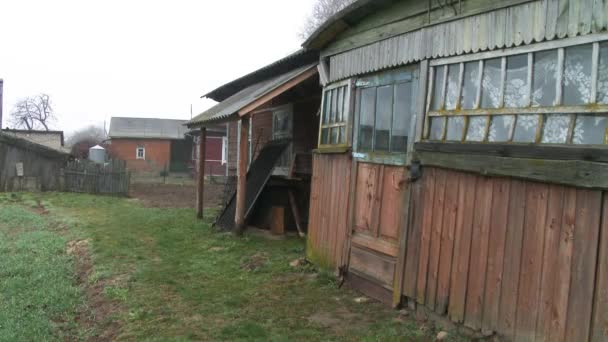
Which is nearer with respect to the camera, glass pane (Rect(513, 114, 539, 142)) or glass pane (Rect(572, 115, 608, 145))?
glass pane (Rect(572, 115, 608, 145))

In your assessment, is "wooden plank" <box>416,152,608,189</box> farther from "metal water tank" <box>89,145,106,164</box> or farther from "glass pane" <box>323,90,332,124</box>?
"metal water tank" <box>89,145,106,164</box>

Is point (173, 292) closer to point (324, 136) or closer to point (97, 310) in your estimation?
point (97, 310)

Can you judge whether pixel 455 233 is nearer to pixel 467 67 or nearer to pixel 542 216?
pixel 542 216

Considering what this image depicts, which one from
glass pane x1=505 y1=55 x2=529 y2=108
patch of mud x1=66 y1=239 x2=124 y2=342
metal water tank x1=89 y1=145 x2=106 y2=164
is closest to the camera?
glass pane x1=505 y1=55 x2=529 y2=108

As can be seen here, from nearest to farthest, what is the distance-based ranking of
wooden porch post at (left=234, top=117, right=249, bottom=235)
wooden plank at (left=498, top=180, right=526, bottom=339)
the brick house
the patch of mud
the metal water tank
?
wooden plank at (left=498, top=180, right=526, bottom=339)
the patch of mud
wooden porch post at (left=234, top=117, right=249, bottom=235)
the metal water tank
the brick house

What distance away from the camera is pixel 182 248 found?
9.70 m

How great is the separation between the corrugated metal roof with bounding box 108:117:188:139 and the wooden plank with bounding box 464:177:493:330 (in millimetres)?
41116

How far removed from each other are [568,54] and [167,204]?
631 inches

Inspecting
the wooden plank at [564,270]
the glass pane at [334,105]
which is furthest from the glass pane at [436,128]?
the glass pane at [334,105]

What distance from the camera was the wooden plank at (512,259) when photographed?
13.3 feet

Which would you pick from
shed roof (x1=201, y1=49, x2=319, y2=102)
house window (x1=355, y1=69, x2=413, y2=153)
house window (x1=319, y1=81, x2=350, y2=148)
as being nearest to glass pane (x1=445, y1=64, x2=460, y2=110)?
house window (x1=355, y1=69, x2=413, y2=153)

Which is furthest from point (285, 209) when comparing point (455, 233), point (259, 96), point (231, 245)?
point (455, 233)

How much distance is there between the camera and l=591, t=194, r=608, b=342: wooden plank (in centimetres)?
336

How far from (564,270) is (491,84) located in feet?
5.96
